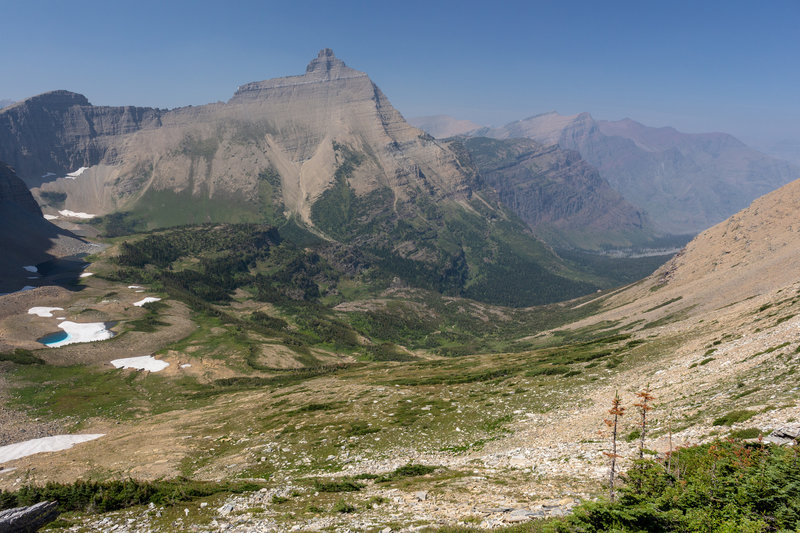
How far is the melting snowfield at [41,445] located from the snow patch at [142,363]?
56954 millimetres

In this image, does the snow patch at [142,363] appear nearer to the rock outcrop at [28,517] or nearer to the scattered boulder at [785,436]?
the rock outcrop at [28,517]

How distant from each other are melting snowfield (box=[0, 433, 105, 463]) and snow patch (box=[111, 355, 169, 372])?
5695 centimetres

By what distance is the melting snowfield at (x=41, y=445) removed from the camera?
259 ft

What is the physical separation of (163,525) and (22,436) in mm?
86868

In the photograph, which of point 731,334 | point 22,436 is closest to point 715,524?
point 731,334

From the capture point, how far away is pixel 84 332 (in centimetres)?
16375

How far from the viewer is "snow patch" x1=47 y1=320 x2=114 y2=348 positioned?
157500 millimetres

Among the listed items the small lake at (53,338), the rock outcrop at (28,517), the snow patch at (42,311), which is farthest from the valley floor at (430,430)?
the snow patch at (42,311)

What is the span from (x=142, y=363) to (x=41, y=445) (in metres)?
64.7

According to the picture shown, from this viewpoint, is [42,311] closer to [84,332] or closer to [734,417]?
[84,332]

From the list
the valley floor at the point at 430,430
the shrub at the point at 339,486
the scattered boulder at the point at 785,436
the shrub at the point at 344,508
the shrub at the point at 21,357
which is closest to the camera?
the scattered boulder at the point at 785,436

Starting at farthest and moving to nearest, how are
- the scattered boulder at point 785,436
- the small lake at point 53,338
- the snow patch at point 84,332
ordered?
1. the snow patch at point 84,332
2. the small lake at point 53,338
3. the scattered boulder at point 785,436

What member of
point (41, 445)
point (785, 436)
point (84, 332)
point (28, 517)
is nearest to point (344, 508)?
point (28, 517)

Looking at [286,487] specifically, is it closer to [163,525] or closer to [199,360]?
[163,525]
